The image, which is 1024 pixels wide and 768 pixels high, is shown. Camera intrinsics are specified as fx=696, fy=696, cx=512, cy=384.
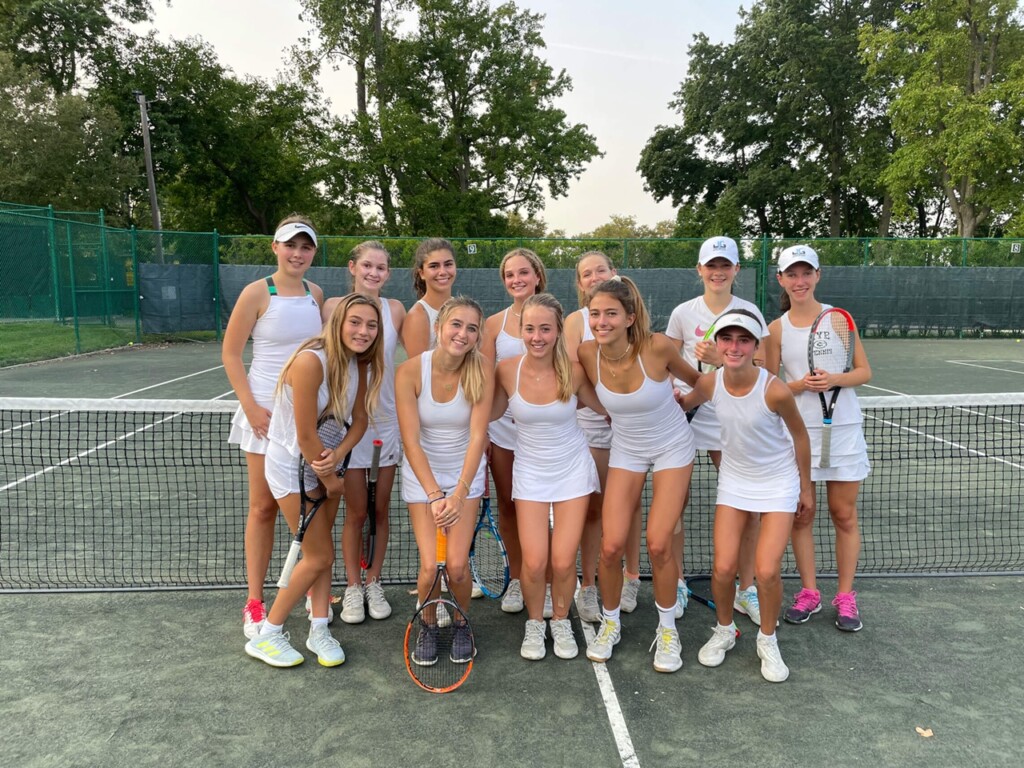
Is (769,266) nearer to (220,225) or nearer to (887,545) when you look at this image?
(887,545)

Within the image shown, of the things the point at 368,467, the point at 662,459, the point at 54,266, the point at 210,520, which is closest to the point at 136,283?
the point at 54,266

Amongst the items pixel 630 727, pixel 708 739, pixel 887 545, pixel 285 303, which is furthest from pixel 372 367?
pixel 887 545

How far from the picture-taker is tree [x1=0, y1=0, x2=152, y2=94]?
99.7 feet

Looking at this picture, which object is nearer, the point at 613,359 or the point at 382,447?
the point at 613,359

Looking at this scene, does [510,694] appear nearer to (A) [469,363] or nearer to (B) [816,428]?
(A) [469,363]

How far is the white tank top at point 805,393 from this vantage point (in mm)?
3615

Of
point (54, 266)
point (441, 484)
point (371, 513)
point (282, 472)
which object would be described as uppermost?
point (54, 266)

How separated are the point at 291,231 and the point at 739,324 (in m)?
2.18

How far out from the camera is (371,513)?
3.77 m

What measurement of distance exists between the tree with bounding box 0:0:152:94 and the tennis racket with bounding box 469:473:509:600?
117ft

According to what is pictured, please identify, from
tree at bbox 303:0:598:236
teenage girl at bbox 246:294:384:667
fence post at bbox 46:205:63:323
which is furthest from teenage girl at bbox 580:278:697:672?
tree at bbox 303:0:598:236

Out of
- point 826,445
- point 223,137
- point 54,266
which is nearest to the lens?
point 826,445

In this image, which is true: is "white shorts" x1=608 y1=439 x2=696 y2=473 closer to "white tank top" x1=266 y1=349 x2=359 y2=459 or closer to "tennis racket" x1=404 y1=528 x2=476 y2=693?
"tennis racket" x1=404 y1=528 x2=476 y2=693

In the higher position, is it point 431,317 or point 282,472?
point 431,317
